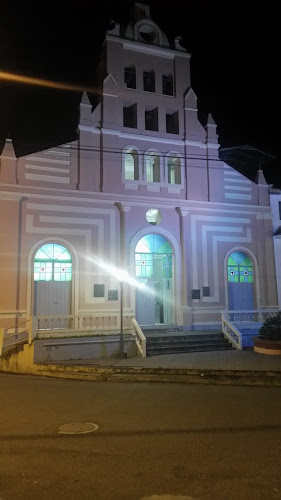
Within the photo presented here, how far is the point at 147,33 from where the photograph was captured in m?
19.1

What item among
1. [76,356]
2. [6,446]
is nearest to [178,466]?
[6,446]

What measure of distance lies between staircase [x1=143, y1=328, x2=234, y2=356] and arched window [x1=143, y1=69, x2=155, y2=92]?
10927mm

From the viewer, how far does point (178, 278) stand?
17.3 meters

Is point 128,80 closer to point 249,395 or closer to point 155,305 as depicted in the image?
point 155,305

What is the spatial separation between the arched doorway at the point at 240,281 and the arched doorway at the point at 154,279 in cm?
274

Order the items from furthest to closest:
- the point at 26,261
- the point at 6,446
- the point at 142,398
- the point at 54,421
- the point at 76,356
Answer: the point at 26,261
the point at 76,356
the point at 142,398
the point at 54,421
the point at 6,446

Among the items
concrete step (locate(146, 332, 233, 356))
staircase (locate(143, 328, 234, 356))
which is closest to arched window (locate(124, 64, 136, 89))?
staircase (locate(143, 328, 234, 356))

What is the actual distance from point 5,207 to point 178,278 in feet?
24.5

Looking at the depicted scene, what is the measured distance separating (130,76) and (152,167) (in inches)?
172

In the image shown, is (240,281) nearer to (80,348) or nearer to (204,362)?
(204,362)

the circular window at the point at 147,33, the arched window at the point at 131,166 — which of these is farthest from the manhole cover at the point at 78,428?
the circular window at the point at 147,33

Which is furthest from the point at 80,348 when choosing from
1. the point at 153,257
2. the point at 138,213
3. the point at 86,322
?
the point at 138,213

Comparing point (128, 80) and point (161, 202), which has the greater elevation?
point (128, 80)

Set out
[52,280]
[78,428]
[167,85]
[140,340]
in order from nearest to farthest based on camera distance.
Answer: [78,428] → [140,340] → [52,280] → [167,85]
